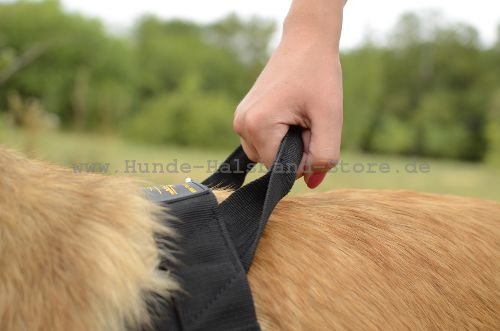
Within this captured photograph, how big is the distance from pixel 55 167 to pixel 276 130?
1.69 ft

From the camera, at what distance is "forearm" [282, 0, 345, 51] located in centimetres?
133

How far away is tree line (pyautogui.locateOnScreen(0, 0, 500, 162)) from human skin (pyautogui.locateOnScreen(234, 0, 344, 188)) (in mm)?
6807

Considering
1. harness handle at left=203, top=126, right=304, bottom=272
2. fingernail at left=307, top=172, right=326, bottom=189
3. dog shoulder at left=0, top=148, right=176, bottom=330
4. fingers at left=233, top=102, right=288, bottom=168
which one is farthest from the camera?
fingernail at left=307, top=172, right=326, bottom=189

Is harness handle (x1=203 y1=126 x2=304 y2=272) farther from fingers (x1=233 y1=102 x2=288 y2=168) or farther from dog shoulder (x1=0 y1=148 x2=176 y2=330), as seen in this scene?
dog shoulder (x1=0 y1=148 x2=176 y2=330)

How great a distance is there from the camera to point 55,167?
1112mm

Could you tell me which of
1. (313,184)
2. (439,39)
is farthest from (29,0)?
(439,39)

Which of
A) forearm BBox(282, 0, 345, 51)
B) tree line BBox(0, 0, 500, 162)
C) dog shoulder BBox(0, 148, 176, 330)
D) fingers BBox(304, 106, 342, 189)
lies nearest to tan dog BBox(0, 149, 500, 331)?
dog shoulder BBox(0, 148, 176, 330)

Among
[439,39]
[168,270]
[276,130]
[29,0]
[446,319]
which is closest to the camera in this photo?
[168,270]

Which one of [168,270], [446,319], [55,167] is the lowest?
[446,319]

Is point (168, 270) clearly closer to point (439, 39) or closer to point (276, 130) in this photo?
point (276, 130)

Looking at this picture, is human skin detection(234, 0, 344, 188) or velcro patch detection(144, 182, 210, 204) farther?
human skin detection(234, 0, 344, 188)

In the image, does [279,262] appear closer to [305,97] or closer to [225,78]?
[305,97]

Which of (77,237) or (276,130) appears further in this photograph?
(276,130)

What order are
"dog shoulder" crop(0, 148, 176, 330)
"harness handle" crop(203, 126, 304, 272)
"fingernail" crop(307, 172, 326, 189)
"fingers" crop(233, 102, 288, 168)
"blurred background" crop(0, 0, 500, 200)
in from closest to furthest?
1. "dog shoulder" crop(0, 148, 176, 330)
2. "harness handle" crop(203, 126, 304, 272)
3. "fingers" crop(233, 102, 288, 168)
4. "fingernail" crop(307, 172, 326, 189)
5. "blurred background" crop(0, 0, 500, 200)
